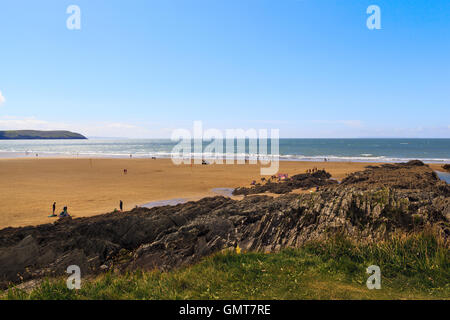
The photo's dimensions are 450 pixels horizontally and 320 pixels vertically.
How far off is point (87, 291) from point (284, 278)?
14.4ft

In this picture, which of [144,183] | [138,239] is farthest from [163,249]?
[144,183]

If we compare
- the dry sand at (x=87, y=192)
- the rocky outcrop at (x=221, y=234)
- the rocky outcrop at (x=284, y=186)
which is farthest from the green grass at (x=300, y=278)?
the rocky outcrop at (x=284, y=186)

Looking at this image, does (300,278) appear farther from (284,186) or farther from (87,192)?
(87,192)

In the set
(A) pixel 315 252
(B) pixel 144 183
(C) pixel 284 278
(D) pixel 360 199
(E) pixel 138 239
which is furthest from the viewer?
(B) pixel 144 183

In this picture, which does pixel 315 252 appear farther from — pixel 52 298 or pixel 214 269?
pixel 52 298

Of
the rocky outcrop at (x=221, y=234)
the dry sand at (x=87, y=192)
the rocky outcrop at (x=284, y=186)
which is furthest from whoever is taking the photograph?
the rocky outcrop at (x=284, y=186)

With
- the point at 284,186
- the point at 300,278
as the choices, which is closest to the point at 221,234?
the point at 300,278

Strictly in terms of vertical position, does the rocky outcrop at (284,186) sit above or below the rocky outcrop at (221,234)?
below

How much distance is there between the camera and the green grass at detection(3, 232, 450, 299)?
18.3 feet

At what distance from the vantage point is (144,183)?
36.6 m

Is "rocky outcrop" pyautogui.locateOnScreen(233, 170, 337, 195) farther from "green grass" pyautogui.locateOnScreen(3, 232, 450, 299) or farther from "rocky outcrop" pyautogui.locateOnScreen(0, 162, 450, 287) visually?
"green grass" pyautogui.locateOnScreen(3, 232, 450, 299)

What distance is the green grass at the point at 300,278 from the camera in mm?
5570

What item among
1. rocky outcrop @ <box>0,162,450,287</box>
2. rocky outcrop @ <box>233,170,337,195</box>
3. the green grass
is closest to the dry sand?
rocky outcrop @ <box>233,170,337,195</box>

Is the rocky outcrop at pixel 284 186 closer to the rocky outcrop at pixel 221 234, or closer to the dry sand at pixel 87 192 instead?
the dry sand at pixel 87 192
